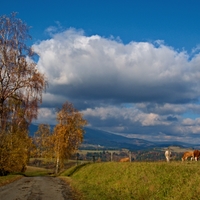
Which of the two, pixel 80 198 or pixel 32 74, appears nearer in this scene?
pixel 80 198

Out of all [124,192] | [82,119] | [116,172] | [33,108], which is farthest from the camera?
[82,119]

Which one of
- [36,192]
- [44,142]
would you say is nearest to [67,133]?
[44,142]

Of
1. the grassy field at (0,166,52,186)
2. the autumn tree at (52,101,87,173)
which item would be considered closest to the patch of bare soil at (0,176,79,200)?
the grassy field at (0,166,52,186)

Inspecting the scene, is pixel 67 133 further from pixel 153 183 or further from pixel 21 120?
pixel 153 183

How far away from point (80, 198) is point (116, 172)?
9.25 meters

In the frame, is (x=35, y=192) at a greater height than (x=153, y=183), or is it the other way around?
(x=153, y=183)

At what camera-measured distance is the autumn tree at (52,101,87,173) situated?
61.2 meters

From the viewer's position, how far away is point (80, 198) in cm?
2069

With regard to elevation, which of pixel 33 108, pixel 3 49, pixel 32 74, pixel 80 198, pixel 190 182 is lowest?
pixel 80 198

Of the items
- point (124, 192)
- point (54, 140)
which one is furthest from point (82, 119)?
point (124, 192)

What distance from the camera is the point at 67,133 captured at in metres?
62.4

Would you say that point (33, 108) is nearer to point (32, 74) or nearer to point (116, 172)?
point (32, 74)

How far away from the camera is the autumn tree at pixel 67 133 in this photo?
6122cm

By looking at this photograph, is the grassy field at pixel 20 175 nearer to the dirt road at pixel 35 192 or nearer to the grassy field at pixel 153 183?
the dirt road at pixel 35 192
